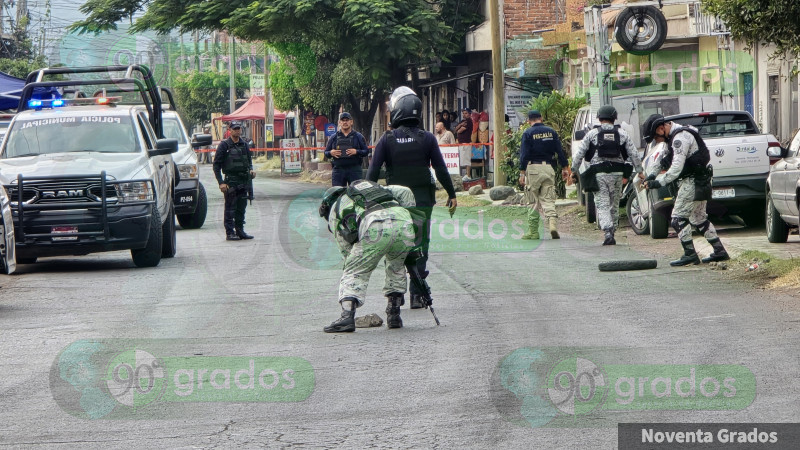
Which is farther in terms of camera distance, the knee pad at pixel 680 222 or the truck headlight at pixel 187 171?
the truck headlight at pixel 187 171

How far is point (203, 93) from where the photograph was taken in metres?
86.7

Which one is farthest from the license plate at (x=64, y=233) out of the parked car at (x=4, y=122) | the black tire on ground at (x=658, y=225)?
the black tire on ground at (x=658, y=225)

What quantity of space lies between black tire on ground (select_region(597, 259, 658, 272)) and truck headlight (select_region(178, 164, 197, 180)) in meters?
9.74

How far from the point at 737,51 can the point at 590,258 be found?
13.1 meters

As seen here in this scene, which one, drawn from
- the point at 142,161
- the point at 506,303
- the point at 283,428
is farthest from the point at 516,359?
the point at 142,161

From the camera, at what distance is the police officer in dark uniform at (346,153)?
1761 centimetres

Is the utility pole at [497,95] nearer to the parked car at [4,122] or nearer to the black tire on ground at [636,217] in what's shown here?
the black tire on ground at [636,217]

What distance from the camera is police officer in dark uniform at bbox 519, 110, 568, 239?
17.8 m

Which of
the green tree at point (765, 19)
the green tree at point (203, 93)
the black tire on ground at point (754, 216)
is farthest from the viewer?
the green tree at point (203, 93)

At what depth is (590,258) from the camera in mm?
14992

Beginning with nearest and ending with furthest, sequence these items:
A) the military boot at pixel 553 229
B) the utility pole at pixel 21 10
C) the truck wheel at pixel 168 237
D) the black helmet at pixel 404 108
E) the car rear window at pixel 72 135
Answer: the black helmet at pixel 404 108 < the car rear window at pixel 72 135 < the truck wheel at pixel 168 237 < the military boot at pixel 553 229 < the utility pole at pixel 21 10

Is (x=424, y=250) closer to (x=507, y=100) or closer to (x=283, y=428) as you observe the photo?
(x=283, y=428)

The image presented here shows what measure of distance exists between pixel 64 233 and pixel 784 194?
27.4 ft

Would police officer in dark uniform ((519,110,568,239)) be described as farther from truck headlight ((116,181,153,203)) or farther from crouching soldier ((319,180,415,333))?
crouching soldier ((319,180,415,333))
